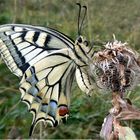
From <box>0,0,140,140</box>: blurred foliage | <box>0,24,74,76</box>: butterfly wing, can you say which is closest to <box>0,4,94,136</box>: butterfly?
<box>0,24,74,76</box>: butterfly wing

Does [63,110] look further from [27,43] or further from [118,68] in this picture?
[118,68]

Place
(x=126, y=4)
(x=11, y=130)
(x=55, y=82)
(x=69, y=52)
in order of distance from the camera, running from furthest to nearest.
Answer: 1. (x=126, y=4)
2. (x=11, y=130)
3. (x=55, y=82)
4. (x=69, y=52)

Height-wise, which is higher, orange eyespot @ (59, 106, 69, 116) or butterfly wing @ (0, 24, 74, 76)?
butterfly wing @ (0, 24, 74, 76)

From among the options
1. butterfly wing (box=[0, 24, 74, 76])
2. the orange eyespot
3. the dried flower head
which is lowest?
the orange eyespot

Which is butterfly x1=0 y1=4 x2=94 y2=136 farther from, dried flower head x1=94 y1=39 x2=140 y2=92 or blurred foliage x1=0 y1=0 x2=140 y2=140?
dried flower head x1=94 y1=39 x2=140 y2=92

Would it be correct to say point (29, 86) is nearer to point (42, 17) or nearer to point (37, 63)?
point (37, 63)

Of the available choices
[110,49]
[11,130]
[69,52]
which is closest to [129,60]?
[110,49]

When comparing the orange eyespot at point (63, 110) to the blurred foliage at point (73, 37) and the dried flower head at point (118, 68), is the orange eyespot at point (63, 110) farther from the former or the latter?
the dried flower head at point (118, 68)

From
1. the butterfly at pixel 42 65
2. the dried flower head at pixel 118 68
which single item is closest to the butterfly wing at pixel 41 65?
the butterfly at pixel 42 65
